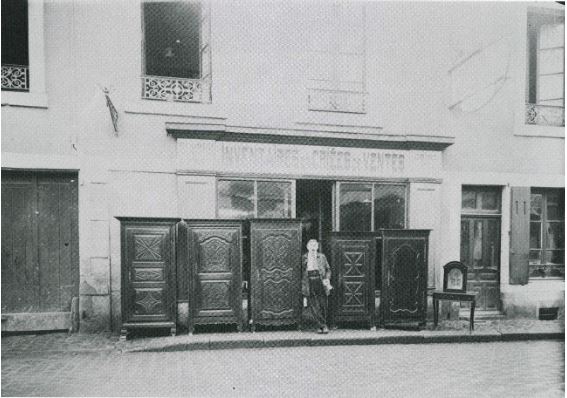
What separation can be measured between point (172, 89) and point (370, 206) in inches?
175

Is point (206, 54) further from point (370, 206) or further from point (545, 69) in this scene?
point (545, 69)

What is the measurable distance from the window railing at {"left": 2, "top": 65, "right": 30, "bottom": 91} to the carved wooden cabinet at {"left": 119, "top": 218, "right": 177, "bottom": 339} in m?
2.97

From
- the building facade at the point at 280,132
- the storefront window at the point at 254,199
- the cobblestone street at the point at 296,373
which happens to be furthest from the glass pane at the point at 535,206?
the storefront window at the point at 254,199

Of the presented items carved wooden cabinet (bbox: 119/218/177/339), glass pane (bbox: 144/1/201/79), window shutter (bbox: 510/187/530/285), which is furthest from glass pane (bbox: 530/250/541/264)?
glass pane (bbox: 144/1/201/79)

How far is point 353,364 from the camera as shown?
5.74 m

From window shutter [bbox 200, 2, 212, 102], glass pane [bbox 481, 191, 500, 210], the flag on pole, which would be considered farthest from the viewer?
glass pane [bbox 481, 191, 500, 210]

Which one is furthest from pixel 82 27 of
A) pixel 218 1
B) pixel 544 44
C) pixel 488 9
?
pixel 544 44

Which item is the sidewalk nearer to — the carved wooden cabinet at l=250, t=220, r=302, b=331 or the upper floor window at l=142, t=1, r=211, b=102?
the carved wooden cabinet at l=250, t=220, r=302, b=331

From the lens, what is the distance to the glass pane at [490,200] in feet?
29.1

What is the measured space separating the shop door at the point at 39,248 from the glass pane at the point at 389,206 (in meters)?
5.68

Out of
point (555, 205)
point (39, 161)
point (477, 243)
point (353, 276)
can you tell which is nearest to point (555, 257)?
point (555, 205)

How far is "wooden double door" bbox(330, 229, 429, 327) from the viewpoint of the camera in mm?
7297

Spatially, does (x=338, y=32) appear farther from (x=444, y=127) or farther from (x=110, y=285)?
(x=110, y=285)

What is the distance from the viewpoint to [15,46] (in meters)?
6.92
